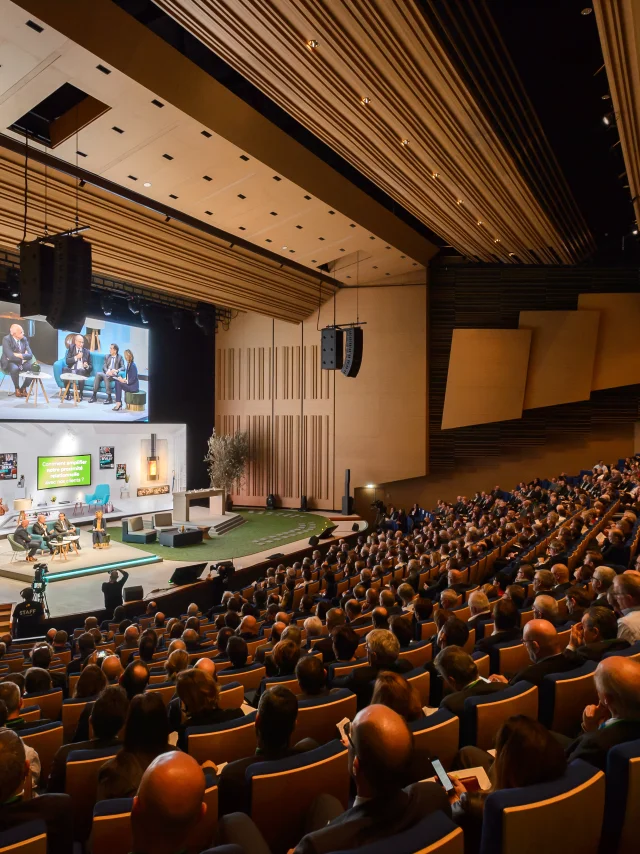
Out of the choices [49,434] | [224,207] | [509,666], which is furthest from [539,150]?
[49,434]

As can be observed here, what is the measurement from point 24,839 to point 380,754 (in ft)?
3.13

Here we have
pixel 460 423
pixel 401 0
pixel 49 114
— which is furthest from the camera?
pixel 460 423

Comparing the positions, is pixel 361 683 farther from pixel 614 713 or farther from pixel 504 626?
pixel 614 713

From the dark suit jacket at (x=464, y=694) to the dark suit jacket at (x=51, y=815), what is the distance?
58.8 inches

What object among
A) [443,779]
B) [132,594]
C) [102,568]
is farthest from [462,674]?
[102,568]

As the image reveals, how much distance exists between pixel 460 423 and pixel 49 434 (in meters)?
11.6

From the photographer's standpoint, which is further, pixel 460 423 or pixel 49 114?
pixel 460 423

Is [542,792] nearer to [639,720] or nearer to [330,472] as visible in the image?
[639,720]

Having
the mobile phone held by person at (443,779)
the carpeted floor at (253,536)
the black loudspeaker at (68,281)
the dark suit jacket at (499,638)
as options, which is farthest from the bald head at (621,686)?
the carpeted floor at (253,536)

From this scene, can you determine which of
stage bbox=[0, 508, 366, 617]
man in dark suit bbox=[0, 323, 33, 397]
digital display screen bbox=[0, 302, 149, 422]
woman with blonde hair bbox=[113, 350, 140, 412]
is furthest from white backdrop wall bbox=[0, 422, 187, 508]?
stage bbox=[0, 508, 366, 617]

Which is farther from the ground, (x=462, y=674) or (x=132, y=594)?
(x=462, y=674)

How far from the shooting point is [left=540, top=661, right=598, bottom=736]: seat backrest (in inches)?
99.4

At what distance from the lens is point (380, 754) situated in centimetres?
149

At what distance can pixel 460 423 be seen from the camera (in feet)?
57.9
